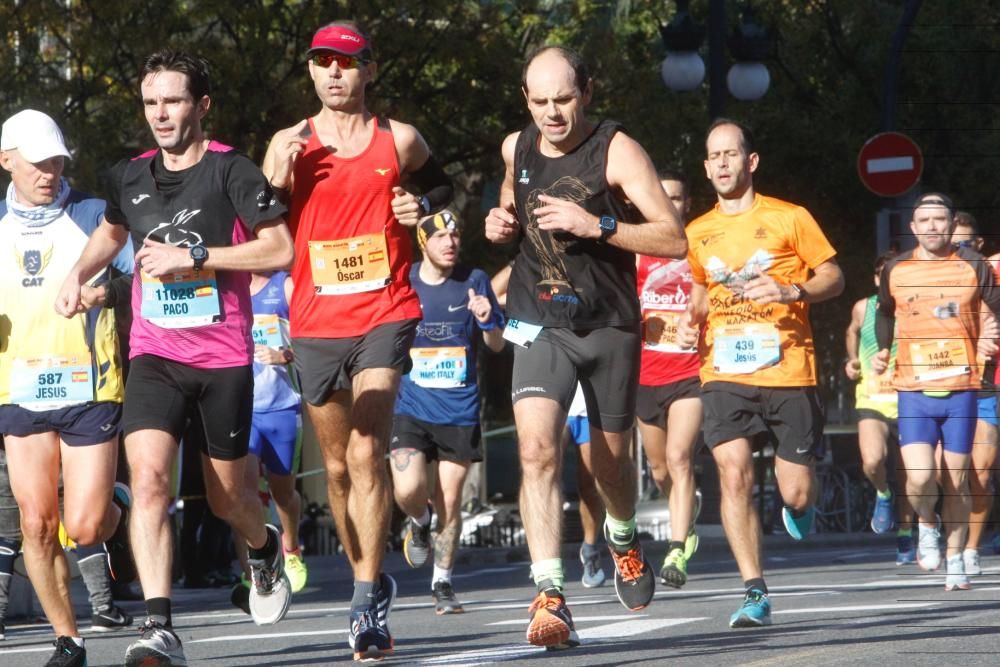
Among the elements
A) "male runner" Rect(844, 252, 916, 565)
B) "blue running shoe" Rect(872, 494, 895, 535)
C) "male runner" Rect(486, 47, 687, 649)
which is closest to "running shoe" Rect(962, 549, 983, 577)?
"male runner" Rect(844, 252, 916, 565)

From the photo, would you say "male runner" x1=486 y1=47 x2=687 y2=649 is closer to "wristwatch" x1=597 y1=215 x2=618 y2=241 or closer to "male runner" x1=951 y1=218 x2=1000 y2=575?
"wristwatch" x1=597 y1=215 x2=618 y2=241

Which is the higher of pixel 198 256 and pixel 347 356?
pixel 198 256

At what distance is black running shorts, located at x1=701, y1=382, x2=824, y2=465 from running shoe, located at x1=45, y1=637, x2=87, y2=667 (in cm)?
346

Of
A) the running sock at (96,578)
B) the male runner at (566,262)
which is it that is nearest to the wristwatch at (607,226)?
the male runner at (566,262)

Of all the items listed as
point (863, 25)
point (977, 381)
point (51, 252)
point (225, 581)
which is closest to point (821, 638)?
point (51, 252)

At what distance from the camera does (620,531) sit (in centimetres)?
866

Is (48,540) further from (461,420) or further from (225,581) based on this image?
(225,581)

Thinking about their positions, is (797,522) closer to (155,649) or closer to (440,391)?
(440,391)

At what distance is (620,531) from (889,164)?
8.48 m

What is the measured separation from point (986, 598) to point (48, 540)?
202 inches

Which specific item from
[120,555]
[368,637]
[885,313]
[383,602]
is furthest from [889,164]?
[368,637]

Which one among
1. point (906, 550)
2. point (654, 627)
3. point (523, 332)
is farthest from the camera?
point (906, 550)

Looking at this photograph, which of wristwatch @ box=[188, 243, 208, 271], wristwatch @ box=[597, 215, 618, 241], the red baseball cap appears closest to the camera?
wristwatch @ box=[188, 243, 208, 271]

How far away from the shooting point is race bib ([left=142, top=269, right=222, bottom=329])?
769cm
